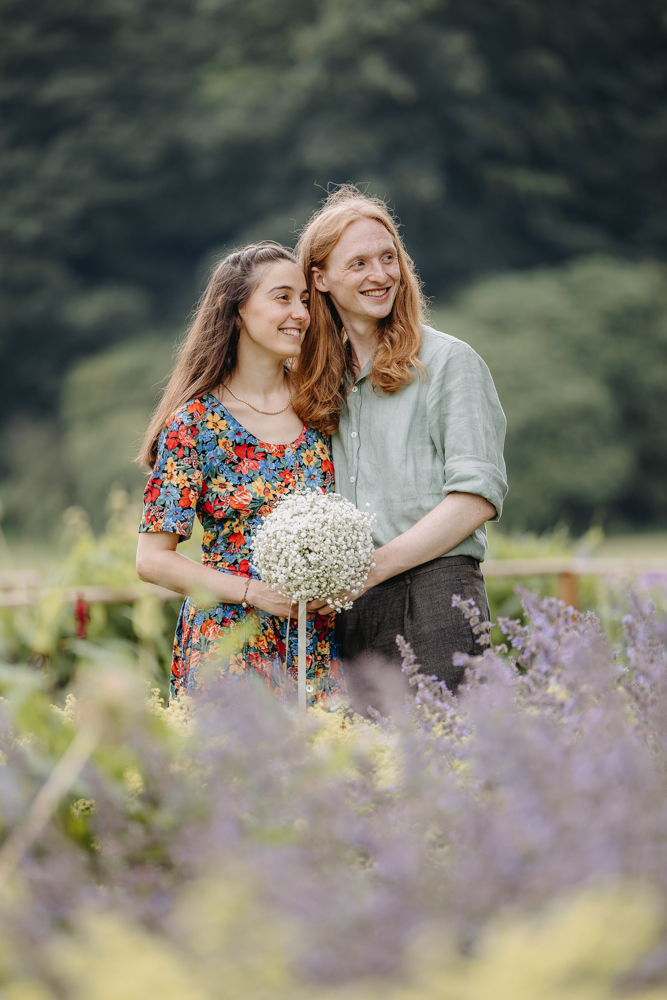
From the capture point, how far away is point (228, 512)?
9.22ft

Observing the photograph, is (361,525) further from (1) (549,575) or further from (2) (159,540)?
(1) (549,575)

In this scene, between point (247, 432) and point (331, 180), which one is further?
point (331, 180)

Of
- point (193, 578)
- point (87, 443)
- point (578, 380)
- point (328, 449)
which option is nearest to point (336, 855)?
point (193, 578)

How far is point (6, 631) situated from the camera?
466 cm

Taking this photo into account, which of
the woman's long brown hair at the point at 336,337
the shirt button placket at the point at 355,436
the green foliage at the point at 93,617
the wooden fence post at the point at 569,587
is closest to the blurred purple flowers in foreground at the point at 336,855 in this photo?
the shirt button placket at the point at 355,436

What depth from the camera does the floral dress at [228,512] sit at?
275 cm

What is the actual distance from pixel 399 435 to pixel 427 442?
0.09 m

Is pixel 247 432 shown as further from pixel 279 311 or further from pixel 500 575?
pixel 500 575

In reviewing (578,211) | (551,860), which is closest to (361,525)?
(551,860)

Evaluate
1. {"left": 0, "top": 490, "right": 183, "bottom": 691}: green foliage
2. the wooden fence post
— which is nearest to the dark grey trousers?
{"left": 0, "top": 490, "right": 183, "bottom": 691}: green foliage

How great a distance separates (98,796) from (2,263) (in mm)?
28260

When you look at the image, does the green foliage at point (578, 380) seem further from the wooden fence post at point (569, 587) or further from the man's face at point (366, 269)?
the man's face at point (366, 269)

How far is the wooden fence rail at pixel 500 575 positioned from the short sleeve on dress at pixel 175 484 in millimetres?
1755

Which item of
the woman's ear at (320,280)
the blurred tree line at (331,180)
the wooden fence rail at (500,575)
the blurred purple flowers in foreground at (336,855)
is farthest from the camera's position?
the blurred tree line at (331,180)
